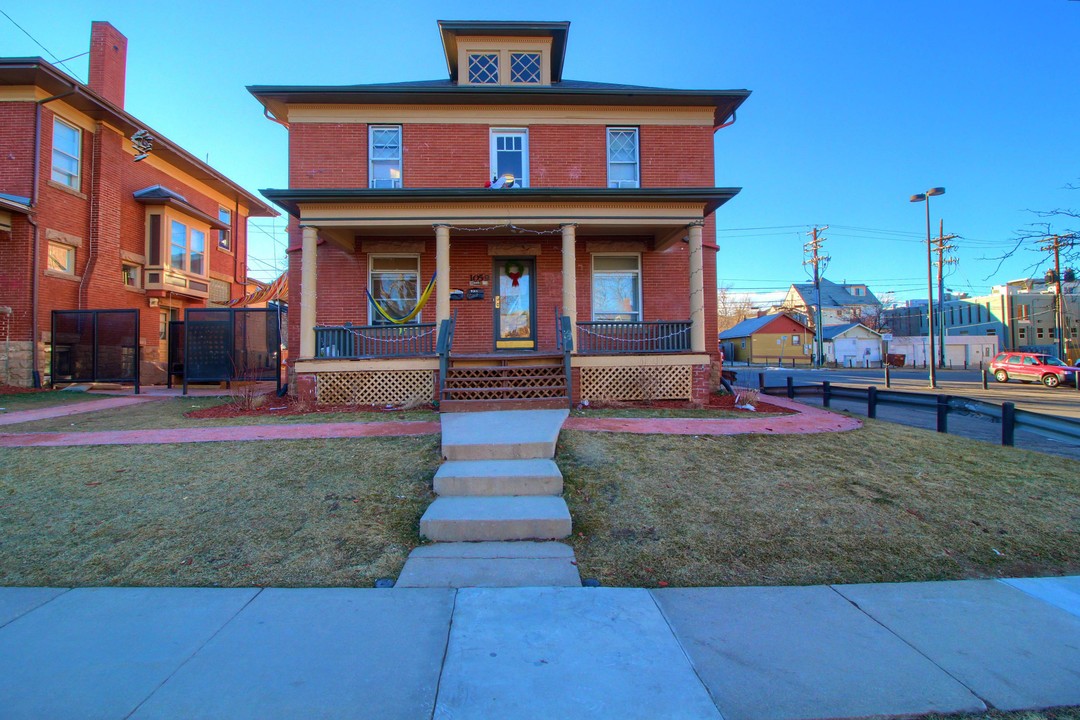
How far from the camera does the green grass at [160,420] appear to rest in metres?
8.37

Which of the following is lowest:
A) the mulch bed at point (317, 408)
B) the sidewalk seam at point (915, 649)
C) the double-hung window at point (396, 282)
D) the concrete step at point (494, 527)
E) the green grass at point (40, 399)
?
the sidewalk seam at point (915, 649)

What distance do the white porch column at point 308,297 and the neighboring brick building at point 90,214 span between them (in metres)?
9.29

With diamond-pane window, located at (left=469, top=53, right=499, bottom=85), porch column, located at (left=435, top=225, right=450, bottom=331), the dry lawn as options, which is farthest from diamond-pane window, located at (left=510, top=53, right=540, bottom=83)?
the dry lawn

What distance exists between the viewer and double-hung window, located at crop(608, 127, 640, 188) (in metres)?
12.8

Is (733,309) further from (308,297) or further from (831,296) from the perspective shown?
(308,297)

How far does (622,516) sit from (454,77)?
556 inches

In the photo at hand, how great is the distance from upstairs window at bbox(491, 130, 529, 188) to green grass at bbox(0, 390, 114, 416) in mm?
11231

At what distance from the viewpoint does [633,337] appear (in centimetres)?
1195

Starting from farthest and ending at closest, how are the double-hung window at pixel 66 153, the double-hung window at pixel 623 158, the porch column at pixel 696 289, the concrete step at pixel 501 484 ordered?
the double-hung window at pixel 66 153 → the double-hung window at pixel 623 158 → the porch column at pixel 696 289 → the concrete step at pixel 501 484

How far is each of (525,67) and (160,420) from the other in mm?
11750

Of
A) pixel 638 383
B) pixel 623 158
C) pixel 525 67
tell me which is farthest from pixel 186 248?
pixel 638 383

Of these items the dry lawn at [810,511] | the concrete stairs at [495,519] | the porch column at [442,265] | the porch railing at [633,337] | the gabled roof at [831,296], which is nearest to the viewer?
the concrete stairs at [495,519]

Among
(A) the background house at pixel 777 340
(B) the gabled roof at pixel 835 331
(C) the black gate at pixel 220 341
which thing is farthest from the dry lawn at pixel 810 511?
(B) the gabled roof at pixel 835 331

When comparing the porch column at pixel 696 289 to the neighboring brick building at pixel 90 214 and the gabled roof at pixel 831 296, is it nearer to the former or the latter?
the neighboring brick building at pixel 90 214
